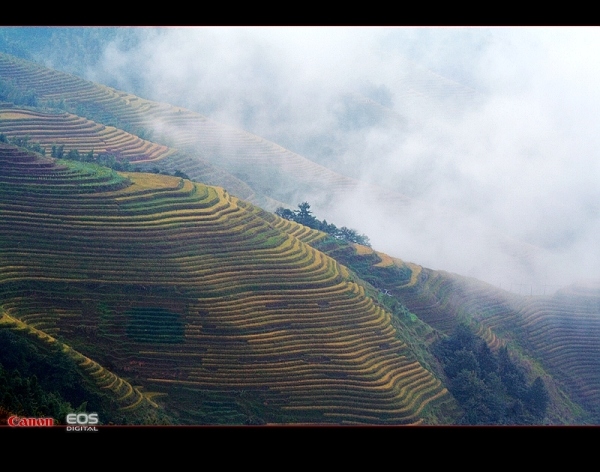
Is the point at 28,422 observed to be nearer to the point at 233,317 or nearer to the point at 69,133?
the point at 233,317

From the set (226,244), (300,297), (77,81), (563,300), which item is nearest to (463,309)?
(563,300)

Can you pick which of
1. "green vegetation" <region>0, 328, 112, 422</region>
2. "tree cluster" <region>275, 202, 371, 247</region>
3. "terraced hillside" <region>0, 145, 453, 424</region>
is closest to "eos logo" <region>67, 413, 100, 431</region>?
"green vegetation" <region>0, 328, 112, 422</region>

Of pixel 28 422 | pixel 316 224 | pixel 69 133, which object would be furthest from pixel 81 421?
pixel 69 133

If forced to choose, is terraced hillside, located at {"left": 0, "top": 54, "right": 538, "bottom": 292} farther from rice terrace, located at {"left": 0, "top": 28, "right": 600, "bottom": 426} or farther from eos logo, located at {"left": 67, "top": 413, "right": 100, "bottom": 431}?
eos logo, located at {"left": 67, "top": 413, "right": 100, "bottom": 431}

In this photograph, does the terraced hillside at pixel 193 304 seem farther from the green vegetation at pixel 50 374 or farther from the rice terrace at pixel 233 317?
the green vegetation at pixel 50 374

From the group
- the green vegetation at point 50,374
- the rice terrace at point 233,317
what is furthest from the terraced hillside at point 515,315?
the green vegetation at point 50,374

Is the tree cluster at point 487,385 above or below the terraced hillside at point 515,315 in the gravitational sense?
below
